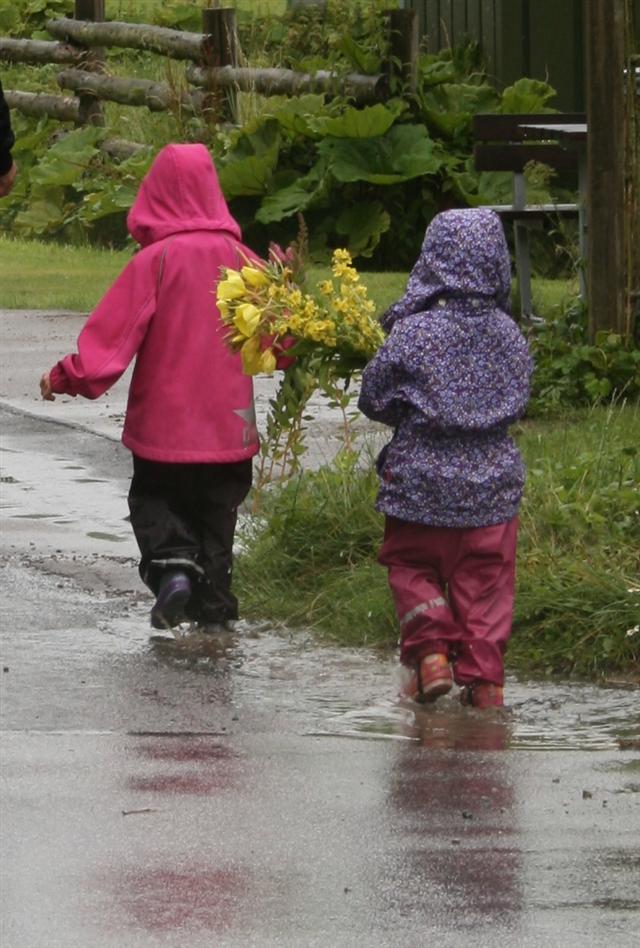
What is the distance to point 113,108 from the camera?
20.2 metres

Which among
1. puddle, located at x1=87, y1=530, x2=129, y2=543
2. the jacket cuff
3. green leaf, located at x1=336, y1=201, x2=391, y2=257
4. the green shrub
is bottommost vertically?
green leaf, located at x1=336, y1=201, x2=391, y2=257

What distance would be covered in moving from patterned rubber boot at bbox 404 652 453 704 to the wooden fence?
1044 centimetres

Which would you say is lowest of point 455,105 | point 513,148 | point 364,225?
point 364,225

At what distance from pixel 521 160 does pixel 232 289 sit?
596cm

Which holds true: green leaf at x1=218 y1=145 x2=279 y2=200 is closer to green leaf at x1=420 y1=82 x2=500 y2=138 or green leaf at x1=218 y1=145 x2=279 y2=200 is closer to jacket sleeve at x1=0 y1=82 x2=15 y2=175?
green leaf at x1=420 y1=82 x2=500 y2=138

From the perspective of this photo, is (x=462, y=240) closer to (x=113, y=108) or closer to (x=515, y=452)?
(x=515, y=452)

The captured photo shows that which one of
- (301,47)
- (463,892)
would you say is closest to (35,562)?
(463,892)

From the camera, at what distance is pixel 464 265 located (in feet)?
20.2

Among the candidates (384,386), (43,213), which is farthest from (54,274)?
(384,386)

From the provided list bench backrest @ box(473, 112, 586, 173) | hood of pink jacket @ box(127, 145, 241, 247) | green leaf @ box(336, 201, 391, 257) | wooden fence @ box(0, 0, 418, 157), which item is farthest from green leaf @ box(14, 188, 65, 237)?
hood of pink jacket @ box(127, 145, 241, 247)

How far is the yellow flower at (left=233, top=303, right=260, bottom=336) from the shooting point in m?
6.51

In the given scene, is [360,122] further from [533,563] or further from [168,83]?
[533,563]

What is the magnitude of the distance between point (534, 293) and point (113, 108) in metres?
7.46

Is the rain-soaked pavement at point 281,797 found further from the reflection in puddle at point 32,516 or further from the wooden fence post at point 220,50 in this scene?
the wooden fence post at point 220,50
